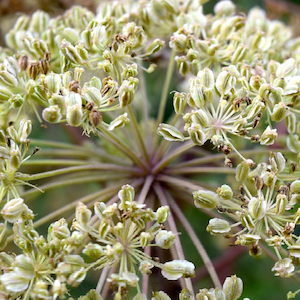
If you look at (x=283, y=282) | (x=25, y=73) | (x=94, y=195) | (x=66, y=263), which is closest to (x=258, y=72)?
(x=94, y=195)

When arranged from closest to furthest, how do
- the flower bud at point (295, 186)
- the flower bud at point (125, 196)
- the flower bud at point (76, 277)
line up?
the flower bud at point (76, 277)
the flower bud at point (125, 196)
the flower bud at point (295, 186)

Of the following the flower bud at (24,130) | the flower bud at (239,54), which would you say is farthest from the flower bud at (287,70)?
the flower bud at (24,130)

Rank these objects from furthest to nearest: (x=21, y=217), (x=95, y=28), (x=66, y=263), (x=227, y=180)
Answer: (x=227, y=180)
(x=95, y=28)
(x=21, y=217)
(x=66, y=263)

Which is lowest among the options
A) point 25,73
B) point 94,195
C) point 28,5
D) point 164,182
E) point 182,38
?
point 94,195

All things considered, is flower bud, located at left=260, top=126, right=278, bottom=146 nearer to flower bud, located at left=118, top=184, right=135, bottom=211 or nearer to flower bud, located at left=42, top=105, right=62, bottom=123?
flower bud, located at left=118, top=184, right=135, bottom=211

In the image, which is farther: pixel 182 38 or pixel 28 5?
pixel 28 5

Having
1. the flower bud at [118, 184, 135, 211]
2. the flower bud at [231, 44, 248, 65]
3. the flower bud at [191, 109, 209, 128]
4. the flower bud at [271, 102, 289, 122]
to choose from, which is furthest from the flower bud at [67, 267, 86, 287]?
the flower bud at [231, 44, 248, 65]

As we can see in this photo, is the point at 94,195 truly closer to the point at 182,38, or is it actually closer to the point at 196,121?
the point at 196,121

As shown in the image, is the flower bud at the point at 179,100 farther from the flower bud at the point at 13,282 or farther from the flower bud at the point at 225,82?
the flower bud at the point at 13,282
